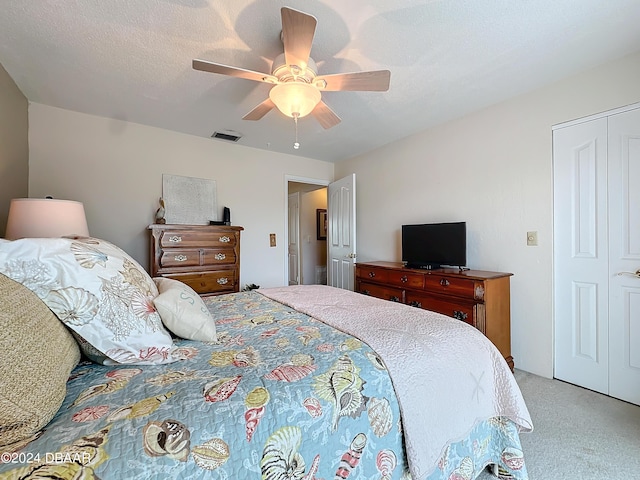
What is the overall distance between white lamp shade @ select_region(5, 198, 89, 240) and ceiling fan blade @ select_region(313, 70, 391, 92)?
193 cm

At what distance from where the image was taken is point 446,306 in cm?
263

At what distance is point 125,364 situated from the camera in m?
0.95

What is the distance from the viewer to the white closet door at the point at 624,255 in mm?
2020

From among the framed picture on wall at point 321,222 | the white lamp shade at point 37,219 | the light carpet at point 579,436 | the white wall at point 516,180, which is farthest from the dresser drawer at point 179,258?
the framed picture on wall at point 321,222

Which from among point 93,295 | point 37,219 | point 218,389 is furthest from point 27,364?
point 37,219

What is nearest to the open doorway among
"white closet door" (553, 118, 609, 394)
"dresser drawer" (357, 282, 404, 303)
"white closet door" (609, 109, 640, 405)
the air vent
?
the air vent

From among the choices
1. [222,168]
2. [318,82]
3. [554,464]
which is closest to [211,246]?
[222,168]

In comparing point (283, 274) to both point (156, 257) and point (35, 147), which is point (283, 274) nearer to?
point (156, 257)

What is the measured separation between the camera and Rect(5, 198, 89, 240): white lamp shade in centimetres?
188

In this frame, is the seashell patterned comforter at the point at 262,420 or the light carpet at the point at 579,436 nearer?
the seashell patterned comforter at the point at 262,420

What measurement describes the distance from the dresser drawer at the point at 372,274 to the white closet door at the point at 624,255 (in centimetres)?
182

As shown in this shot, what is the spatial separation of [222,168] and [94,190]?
136cm

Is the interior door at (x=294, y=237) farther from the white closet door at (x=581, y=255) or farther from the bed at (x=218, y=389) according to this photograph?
the bed at (x=218, y=389)

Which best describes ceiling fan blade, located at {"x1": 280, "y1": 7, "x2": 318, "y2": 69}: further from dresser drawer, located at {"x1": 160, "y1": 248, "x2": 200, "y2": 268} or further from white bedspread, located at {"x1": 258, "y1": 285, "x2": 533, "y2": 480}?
dresser drawer, located at {"x1": 160, "y1": 248, "x2": 200, "y2": 268}
